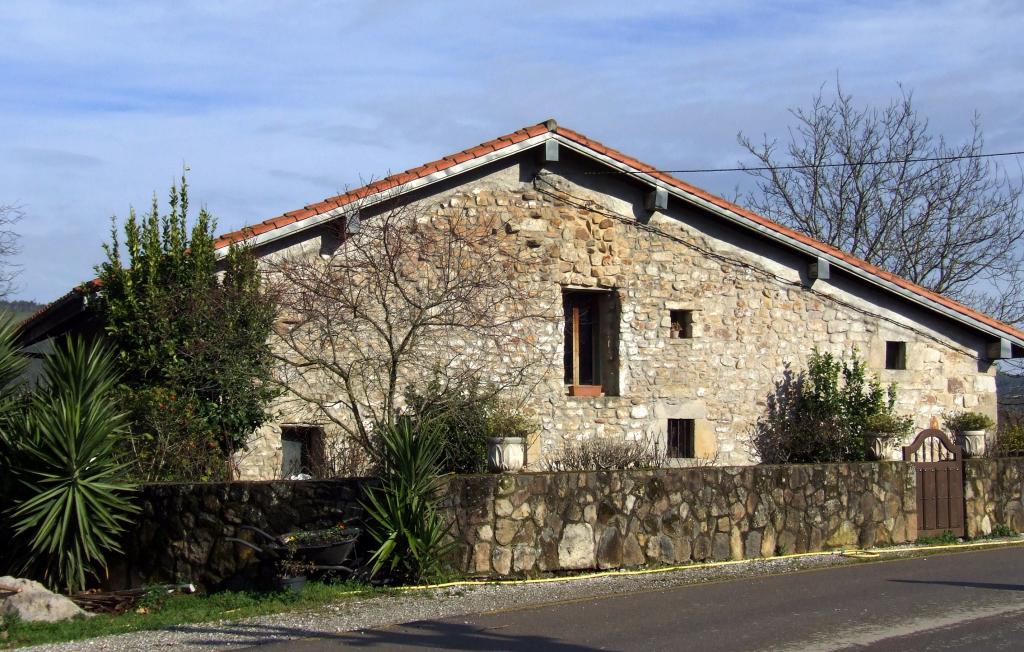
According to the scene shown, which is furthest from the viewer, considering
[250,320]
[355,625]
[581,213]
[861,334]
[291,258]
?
[861,334]

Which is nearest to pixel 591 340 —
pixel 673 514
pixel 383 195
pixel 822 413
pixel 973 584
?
pixel 822 413

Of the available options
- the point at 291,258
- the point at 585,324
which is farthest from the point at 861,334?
the point at 291,258

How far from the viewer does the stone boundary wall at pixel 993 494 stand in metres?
15.9

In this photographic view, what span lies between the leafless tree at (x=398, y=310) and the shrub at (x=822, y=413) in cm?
450

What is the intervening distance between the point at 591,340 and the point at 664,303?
1412 mm

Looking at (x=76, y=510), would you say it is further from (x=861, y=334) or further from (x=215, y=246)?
(x=861, y=334)

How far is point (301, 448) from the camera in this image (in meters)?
15.8

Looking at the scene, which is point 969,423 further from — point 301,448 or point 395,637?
point 395,637

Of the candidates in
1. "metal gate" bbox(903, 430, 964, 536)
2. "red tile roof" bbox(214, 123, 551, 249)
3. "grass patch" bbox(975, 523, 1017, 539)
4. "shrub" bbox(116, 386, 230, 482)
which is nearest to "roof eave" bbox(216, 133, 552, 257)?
"red tile roof" bbox(214, 123, 551, 249)

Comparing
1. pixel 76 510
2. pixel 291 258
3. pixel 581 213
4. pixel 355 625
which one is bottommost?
pixel 355 625

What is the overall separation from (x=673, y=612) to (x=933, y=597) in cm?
288

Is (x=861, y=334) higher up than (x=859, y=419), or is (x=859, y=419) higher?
(x=861, y=334)

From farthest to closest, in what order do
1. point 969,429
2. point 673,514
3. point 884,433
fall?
point 969,429 → point 884,433 → point 673,514

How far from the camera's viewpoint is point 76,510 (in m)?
10.9
